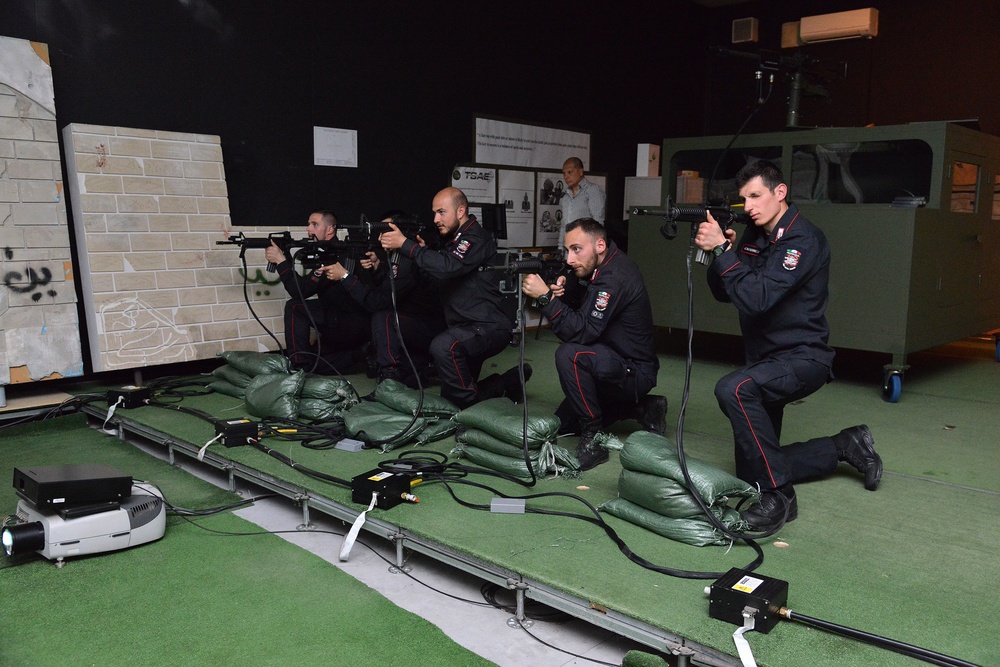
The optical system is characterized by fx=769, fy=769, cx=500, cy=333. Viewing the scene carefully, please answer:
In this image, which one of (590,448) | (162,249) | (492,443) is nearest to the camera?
(492,443)

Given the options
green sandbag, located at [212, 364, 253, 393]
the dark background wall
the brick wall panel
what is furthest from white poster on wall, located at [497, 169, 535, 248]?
green sandbag, located at [212, 364, 253, 393]

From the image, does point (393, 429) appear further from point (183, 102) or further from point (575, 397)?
point (183, 102)

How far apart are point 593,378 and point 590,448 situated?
331 mm

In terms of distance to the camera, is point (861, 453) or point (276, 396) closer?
point (861, 453)

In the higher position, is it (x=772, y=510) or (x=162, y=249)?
(x=162, y=249)

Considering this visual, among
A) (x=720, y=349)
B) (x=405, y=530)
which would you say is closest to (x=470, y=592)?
(x=405, y=530)

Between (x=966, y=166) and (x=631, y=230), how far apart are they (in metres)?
2.53

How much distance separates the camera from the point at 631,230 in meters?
6.64

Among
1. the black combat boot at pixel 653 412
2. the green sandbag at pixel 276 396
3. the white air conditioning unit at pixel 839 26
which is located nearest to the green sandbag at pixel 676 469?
the black combat boot at pixel 653 412

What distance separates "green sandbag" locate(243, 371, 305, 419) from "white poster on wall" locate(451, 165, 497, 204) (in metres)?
3.39

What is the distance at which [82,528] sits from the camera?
279cm

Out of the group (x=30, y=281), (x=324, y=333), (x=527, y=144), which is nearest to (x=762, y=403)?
(x=324, y=333)

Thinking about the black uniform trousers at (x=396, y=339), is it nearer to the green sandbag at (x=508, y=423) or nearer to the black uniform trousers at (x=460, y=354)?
the black uniform trousers at (x=460, y=354)

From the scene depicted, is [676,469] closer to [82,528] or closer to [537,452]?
[537,452]
